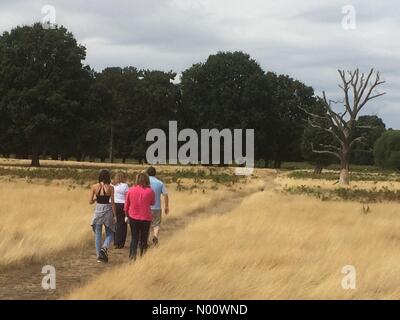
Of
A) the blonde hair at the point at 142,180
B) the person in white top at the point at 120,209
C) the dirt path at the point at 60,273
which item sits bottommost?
the dirt path at the point at 60,273

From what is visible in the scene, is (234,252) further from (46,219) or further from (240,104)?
(240,104)

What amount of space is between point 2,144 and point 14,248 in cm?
5388

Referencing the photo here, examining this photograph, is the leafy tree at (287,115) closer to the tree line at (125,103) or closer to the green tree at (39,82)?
the tree line at (125,103)

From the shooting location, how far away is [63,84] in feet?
194

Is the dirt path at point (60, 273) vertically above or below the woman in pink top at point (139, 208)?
below

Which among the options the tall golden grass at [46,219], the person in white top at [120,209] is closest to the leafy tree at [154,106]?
the tall golden grass at [46,219]

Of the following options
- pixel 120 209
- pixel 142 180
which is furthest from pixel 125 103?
pixel 142 180

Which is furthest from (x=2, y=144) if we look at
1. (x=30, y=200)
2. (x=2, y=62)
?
(x=30, y=200)

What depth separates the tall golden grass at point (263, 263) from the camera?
8.29 metres

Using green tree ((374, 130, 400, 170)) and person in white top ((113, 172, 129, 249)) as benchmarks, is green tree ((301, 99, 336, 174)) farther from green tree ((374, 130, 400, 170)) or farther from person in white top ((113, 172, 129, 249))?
person in white top ((113, 172, 129, 249))

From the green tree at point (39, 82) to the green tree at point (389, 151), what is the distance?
170ft

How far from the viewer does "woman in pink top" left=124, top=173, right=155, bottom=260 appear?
35.2ft

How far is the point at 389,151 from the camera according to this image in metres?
94.4

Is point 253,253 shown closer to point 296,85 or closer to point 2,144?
point 2,144
